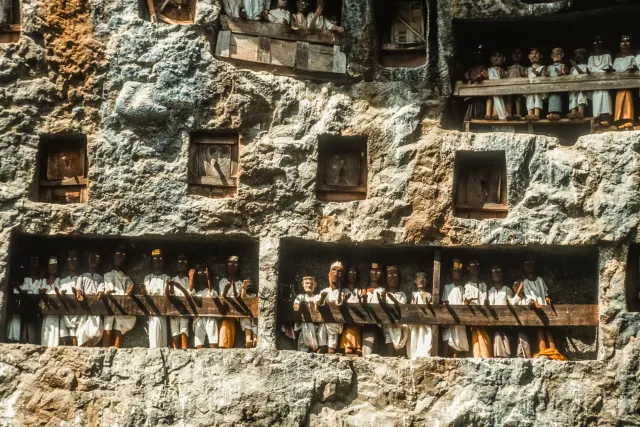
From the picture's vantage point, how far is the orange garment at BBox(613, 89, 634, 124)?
17.1m

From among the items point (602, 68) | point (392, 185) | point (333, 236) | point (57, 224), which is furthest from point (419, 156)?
point (57, 224)

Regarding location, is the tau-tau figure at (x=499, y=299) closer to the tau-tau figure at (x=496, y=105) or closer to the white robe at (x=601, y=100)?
the tau-tau figure at (x=496, y=105)

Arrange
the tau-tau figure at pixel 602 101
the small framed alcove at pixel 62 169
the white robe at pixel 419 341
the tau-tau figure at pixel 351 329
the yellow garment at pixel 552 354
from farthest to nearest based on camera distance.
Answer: the small framed alcove at pixel 62 169
the tau-tau figure at pixel 602 101
the tau-tau figure at pixel 351 329
the white robe at pixel 419 341
the yellow garment at pixel 552 354

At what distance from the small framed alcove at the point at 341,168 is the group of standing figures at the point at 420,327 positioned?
1026 mm

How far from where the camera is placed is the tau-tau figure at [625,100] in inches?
673

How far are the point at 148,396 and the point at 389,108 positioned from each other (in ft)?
17.5

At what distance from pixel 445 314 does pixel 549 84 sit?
12.2 ft

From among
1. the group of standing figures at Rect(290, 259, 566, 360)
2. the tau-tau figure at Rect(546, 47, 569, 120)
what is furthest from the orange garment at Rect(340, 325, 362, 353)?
the tau-tau figure at Rect(546, 47, 569, 120)

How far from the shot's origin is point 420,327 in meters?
16.9

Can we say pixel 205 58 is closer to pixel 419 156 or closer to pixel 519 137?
pixel 419 156

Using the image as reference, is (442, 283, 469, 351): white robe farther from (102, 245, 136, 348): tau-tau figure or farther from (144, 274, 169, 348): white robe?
(102, 245, 136, 348): tau-tau figure

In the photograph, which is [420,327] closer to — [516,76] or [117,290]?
[516,76]

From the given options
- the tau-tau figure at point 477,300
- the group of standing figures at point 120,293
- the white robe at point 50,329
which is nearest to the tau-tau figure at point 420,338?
the tau-tau figure at point 477,300

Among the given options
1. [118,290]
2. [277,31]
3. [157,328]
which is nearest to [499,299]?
[157,328]
